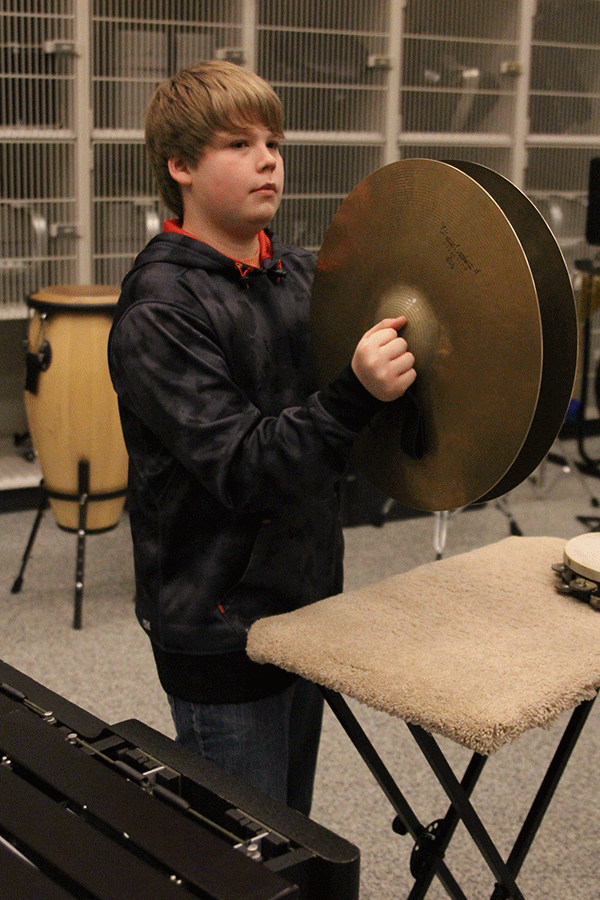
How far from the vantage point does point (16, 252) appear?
353 cm

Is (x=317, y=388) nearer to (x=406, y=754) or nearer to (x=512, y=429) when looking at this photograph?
(x=512, y=429)

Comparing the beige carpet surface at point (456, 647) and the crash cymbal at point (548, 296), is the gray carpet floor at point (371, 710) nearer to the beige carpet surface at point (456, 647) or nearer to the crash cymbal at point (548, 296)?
the beige carpet surface at point (456, 647)

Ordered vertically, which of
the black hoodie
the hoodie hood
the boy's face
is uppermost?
the boy's face

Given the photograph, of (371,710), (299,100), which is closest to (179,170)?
(371,710)

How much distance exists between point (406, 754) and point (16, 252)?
212 cm

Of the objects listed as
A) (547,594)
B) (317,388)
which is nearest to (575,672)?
(547,594)

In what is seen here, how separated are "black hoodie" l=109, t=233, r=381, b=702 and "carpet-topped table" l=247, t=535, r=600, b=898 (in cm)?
9

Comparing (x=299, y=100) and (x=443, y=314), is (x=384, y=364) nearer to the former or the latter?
(x=443, y=314)

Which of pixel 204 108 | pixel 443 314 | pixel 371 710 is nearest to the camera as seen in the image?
pixel 443 314

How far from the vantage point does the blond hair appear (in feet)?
4.24

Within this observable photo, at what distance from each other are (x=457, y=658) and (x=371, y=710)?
1364 mm

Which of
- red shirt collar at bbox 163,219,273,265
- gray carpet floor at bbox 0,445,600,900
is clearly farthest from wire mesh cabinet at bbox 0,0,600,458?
red shirt collar at bbox 163,219,273,265

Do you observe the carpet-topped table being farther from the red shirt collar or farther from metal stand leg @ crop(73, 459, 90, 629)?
metal stand leg @ crop(73, 459, 90, 629)

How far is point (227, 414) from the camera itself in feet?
→ 4.12
